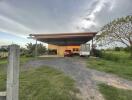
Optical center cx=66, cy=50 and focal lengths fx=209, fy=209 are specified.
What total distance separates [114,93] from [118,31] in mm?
24490

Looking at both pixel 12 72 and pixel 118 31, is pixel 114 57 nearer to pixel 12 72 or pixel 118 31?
pixel 118 31

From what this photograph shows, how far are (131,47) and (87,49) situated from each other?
267 inches

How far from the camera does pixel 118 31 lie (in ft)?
104

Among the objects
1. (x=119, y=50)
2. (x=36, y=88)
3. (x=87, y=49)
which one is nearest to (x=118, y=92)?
(x=36, y=88)

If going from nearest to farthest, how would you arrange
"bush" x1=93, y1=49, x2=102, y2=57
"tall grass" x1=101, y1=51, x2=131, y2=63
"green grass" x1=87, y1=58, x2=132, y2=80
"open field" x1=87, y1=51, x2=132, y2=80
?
"green grass" x1=87, y1=58, x2=132, y2=80 → "open field" x1=87, y1=51, x2=132, y2=80 → "tall grass" x1=101, y1=51, x2=131, y2=63 → "bush" x1=93, y1=49, x2=102, y2=57

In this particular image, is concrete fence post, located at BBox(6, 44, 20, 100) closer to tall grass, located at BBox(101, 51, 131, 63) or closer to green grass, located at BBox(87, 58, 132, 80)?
green grass, located at BBox(87, 58, 132, 80)

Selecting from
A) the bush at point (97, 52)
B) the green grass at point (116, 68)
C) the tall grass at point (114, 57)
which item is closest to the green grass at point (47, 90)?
the green grass at point (116, 68)

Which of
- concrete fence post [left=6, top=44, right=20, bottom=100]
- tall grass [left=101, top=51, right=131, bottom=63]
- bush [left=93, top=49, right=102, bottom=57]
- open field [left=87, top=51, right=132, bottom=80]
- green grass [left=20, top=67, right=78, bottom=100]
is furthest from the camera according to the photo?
bush [left=93, top=49, right=102, bottom=57]

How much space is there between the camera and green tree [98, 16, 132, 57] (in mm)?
31172

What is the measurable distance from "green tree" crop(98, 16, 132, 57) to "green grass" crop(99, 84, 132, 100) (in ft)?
76.9

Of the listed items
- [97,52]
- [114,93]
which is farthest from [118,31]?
[114,93]

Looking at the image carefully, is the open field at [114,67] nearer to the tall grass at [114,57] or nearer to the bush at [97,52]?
the tall grass at [114,57]

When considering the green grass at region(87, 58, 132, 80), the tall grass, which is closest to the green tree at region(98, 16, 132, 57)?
the tall grass

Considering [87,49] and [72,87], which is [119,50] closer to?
[87,49]
